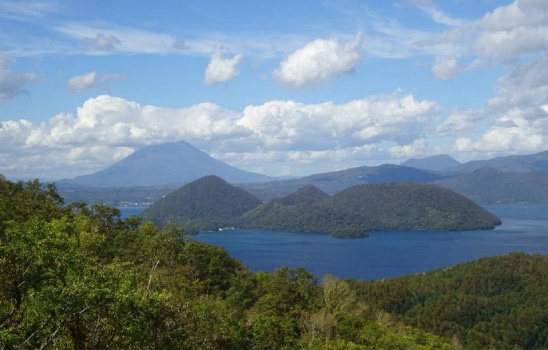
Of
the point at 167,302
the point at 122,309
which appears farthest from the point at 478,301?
the point at 122,309

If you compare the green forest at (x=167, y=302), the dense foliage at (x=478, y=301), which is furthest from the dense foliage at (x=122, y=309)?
the dense foliage at (x=478, y=301)

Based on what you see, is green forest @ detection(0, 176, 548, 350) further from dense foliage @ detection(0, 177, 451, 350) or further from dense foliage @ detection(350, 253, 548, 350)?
dense foliage @ detection(350, 253, 548, 350)

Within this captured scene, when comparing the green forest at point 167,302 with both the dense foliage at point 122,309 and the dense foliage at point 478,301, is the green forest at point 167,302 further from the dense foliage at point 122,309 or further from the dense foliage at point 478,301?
the dense foliage at point 478,301

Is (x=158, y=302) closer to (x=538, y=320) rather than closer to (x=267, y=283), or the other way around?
(x=267, y=283)

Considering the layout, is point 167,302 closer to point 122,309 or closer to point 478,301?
point 122,309

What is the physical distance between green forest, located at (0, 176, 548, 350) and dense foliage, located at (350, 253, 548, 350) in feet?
1.71

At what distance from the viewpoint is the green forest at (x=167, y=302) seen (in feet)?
49.1

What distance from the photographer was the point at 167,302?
19.4m

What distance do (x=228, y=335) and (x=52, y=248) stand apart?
38.6 feet

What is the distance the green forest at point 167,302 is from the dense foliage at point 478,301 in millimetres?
520

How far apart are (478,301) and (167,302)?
12015cm

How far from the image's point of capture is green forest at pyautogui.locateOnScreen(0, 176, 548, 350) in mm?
14953

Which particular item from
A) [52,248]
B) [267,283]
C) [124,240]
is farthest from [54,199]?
[52,248]

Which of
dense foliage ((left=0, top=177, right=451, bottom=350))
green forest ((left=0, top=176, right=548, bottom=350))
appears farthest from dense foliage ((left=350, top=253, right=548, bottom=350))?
dense foliage ((left=0, top=177, right=451, bottom=350))
